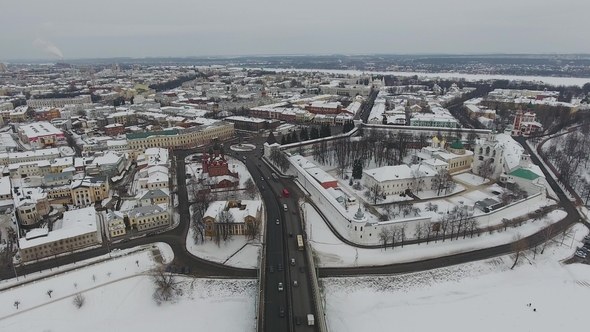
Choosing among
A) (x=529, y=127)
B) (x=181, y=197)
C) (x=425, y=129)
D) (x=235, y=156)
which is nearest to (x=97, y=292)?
(x=181, y=197)

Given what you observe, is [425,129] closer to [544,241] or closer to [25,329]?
[544,241]

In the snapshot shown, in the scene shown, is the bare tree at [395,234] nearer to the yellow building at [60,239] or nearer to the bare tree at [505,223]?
the bare tree at [505,223]

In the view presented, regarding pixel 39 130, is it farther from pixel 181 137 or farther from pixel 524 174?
pixel 524 174

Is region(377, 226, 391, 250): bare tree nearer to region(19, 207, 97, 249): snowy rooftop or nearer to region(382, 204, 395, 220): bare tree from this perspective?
region(382, 204, 395, 220): bare tree

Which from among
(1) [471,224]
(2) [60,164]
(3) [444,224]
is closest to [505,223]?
(1) [471,224]

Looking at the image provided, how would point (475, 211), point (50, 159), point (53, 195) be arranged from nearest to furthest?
point (475, 211)
point (53, 195)
point (50, 159)

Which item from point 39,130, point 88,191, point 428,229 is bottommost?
point 428,229
